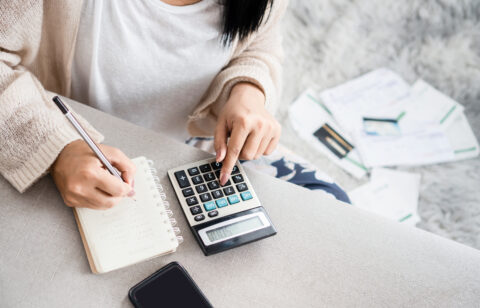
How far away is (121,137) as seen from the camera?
45 cm

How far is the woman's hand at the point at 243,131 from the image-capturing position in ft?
1.49

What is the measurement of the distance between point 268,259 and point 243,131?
175 mm

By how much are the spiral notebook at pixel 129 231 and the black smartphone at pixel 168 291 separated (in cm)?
2

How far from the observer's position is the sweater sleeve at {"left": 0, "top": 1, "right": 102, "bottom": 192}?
1.25 feet

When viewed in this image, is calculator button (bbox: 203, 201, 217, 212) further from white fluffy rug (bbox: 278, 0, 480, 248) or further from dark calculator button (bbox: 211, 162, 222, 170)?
white fluffy rug (bbox: 278, 0, 480, 248)

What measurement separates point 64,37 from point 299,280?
443mm

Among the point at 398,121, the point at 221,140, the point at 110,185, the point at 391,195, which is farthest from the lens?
the point at 398,121

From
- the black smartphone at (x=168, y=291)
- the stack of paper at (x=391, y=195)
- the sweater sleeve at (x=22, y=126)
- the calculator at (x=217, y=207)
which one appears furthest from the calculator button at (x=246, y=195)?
the stack of paper at (x=391, y=195)

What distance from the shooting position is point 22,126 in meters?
0.39

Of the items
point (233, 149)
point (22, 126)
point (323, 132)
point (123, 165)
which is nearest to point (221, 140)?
point (233, 149)

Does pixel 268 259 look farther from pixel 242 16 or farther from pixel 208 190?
pixel 242 16

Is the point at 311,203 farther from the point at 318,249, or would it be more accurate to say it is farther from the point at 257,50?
the point at 257,50

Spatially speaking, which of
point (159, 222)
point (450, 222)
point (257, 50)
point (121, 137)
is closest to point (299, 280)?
point (159, 222)

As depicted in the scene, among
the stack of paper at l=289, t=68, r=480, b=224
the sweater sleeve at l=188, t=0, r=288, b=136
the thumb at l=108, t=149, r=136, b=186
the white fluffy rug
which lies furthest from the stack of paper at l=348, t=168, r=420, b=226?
the thumb at l=108, t=149, r=136, b=186
